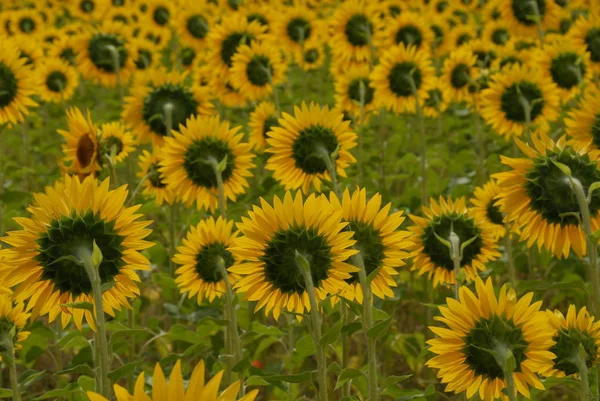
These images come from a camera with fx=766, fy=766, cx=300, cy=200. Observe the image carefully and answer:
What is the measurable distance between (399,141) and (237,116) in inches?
89.7

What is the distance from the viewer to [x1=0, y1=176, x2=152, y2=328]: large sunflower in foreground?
5.77 ft

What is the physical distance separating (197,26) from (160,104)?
247 centimetres

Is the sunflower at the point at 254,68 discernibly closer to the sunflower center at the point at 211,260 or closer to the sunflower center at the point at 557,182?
the sunflower center at the point at 211,260

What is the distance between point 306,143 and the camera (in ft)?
8.95

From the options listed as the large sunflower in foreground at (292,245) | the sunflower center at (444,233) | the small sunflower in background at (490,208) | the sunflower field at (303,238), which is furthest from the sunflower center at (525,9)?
the large sunflower in foreground at (292,245)

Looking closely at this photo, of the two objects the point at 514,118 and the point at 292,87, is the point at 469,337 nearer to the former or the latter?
the point at 514,118

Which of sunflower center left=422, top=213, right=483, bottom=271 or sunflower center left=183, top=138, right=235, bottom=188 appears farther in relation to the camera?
sunflower center left=183, top=138, right=235, bottom=188

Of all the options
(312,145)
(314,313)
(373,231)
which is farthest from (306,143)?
(314,313)

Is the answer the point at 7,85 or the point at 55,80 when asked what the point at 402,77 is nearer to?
the point at 7,85

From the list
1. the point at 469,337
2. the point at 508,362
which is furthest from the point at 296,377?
the point at 508,362

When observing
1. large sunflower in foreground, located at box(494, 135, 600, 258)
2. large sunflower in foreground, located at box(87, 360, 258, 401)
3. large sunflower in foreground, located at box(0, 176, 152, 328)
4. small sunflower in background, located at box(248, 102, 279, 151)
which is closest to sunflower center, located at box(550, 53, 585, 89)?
small sunflower in background, located at box(248, 102, 279, 151)

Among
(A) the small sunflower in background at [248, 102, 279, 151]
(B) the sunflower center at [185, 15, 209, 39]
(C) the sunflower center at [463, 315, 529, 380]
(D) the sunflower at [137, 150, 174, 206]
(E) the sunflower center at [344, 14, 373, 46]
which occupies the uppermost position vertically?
(B) the sunflower center at [185, 15, 209, 39]

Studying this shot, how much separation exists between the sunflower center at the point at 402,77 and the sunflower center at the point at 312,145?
5.06 ft

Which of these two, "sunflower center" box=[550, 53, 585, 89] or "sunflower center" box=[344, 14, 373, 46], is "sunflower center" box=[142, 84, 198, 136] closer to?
"sunflower center" box=[344, 14, 373, 46]
